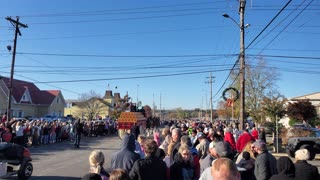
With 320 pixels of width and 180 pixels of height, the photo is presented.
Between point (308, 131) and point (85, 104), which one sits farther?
point (85, 104)

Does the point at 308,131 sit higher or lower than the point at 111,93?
lower

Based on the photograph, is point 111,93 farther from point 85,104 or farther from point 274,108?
point 274,108

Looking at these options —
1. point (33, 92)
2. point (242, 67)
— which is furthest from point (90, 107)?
point (242, 67)

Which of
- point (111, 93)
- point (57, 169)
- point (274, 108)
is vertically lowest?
point (57, 169)

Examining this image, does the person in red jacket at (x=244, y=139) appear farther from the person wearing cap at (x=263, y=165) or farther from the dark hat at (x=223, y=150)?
the dark hat at (x=223, y=150)

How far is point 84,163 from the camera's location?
50.9 feet

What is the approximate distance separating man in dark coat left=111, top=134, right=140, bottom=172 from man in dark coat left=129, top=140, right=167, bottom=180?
66cm

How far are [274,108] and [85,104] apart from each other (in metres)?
58.5

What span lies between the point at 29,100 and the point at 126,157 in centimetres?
5450

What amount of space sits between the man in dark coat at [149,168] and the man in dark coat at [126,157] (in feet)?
2.15

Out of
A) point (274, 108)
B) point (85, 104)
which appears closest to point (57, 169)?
point (274, 108)

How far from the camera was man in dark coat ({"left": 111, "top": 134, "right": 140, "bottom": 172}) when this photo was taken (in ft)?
20.2

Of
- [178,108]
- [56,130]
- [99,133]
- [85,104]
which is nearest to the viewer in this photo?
[56,130]

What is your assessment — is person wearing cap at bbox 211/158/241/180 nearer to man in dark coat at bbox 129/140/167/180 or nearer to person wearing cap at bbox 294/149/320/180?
man in dark coat at bbox 129/140/167/180
